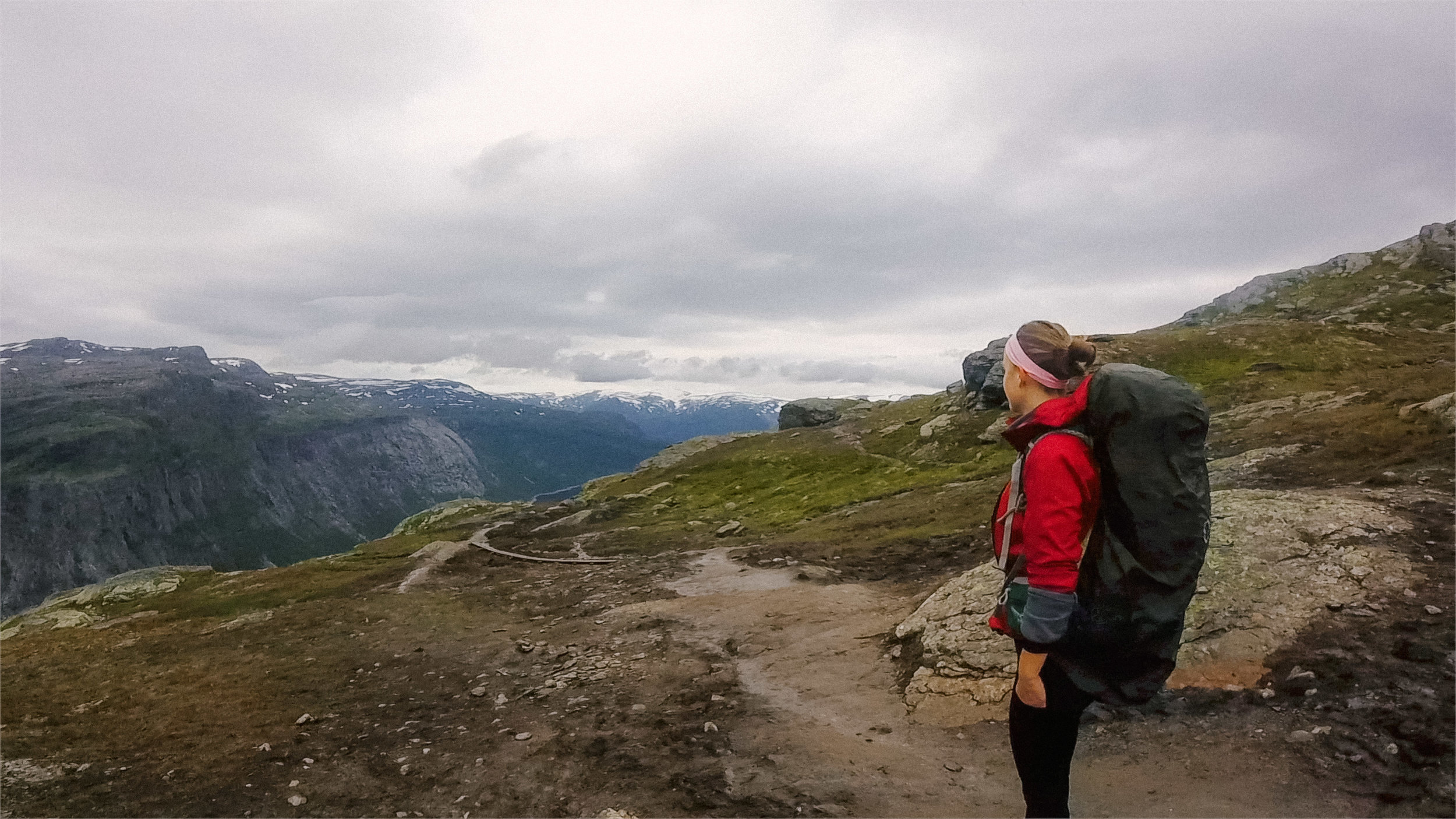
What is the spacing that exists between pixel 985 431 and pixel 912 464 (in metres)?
9.03

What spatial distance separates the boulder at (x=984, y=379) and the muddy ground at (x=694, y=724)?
2445 inches

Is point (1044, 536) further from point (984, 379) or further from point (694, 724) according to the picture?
point (984, 379)

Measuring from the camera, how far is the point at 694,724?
14.1m

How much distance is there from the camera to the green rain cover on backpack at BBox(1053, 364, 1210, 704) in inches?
219

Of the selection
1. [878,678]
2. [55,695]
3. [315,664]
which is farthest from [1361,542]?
[55,695]

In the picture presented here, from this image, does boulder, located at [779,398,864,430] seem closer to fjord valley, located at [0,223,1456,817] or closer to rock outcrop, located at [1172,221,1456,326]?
rock outcrop, located at [1172,221,1456,326]

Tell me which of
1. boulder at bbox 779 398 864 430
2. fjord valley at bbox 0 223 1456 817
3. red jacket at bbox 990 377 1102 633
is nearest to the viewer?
red jacket at bbox 990 377 1102 633

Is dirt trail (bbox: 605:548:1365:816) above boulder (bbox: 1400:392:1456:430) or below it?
below

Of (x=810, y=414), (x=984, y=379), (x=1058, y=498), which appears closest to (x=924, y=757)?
(x=1058, y=498)

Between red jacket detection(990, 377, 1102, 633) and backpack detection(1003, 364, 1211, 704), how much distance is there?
17cm

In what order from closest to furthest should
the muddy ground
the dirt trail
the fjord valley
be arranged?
the dirt trail, the muddy ground, the fjord valley

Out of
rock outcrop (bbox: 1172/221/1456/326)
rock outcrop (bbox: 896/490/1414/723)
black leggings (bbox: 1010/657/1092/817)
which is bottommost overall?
rock outcrop (bbox: 896/490/1414/723)

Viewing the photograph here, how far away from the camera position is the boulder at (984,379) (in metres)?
85.6

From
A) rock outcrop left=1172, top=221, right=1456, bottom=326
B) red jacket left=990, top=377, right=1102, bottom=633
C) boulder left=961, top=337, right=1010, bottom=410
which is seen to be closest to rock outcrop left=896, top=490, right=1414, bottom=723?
red jacket left=990, top=377, right=1102, bottom=633
